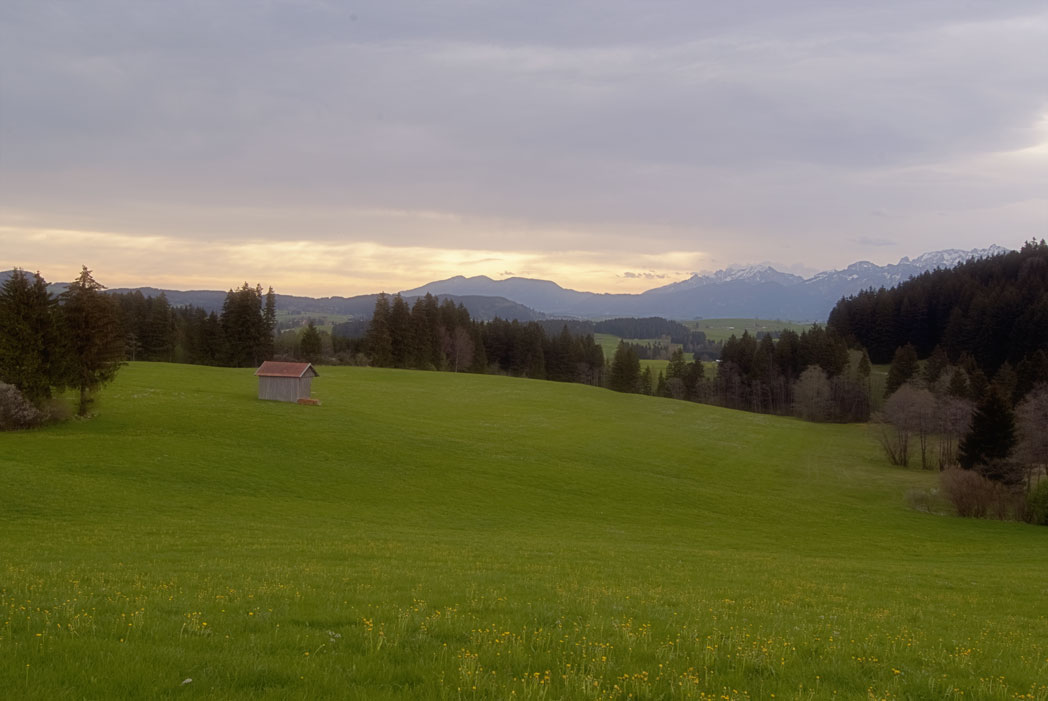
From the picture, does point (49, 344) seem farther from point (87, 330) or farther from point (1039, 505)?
point (1039, 505)

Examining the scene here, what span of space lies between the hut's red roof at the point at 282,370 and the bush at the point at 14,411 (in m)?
23.7

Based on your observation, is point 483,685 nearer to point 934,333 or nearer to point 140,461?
point 140,461

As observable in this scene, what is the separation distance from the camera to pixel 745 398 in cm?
13850

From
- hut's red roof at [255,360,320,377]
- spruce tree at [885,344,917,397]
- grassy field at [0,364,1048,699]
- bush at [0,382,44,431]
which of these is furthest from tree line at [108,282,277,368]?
spruce tree at [885,344,917,397]

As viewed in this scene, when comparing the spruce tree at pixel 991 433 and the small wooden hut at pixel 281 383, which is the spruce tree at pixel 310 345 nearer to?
the small wooden hut at pixel 281 383

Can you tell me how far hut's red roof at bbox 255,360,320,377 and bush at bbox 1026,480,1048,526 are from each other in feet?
226

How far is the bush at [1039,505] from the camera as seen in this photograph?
48500 mm

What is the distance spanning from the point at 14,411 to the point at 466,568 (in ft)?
151

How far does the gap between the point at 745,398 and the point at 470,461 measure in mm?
100813

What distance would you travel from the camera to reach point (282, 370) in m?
70.9

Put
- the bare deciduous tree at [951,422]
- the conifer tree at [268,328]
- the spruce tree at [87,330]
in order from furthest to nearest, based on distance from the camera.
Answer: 1. the conifer tree at [268,328]
2. the bare deciduous tree at [951,422]
3. the spruce tree at [87,330]

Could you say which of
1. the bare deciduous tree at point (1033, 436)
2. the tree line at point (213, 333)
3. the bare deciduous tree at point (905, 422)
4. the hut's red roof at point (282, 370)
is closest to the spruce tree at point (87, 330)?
the hut's red roof at point (282, 370)

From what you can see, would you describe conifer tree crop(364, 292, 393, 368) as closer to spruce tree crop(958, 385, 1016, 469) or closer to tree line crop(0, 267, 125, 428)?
tree line crop(0, 267, 125, 428)

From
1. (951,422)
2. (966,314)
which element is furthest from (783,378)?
(951,422)
